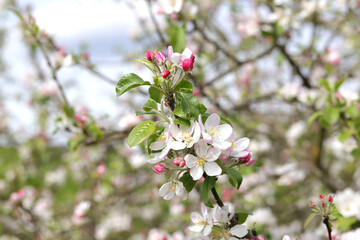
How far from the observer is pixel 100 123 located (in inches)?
88.4

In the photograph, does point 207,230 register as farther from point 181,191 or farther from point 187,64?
point 187,64

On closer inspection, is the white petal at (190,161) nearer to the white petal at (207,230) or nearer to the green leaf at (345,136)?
the white petal at (207,230)

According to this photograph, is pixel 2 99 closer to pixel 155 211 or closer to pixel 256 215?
pixel 155 211

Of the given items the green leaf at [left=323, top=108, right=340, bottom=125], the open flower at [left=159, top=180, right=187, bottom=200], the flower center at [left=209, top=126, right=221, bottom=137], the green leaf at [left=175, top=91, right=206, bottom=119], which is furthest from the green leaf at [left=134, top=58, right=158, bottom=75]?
the green leaf at [left=323, top=108, right=340, bottom=125]

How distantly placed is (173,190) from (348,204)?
4.70 ft

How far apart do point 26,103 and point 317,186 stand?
189 inches

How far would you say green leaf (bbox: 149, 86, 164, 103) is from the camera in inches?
39.7

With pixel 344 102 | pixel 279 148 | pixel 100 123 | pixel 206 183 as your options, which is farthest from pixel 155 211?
pixel 206 183

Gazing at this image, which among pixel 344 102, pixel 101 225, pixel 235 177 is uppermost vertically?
pixel 235 177

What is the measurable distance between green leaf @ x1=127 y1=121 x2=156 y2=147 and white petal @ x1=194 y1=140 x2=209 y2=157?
5.6 inches

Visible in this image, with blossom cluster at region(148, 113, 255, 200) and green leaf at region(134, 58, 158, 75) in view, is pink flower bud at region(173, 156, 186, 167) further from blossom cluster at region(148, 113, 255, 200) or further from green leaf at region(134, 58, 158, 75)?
green leaf at region(134, 58, 158, 75)

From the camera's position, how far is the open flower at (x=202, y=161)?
92 cm

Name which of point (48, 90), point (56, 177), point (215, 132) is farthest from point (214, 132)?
point (56, 177)

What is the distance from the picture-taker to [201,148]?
37.1 inches
